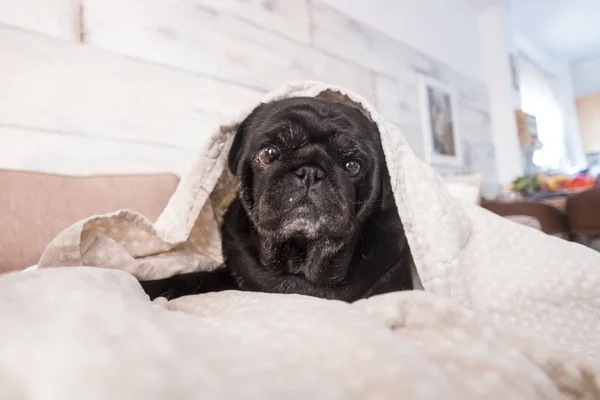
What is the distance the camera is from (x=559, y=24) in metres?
5.55

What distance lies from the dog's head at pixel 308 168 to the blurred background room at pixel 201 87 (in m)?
0.18

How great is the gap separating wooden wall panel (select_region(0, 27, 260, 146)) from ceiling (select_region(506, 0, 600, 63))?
470cm

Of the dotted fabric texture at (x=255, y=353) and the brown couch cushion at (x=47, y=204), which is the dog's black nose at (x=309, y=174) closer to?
the dotted fabric texture at (x=255, y=353)

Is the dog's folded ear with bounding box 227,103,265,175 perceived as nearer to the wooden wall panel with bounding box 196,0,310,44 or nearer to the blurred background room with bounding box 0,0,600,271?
the blurred background room with bounding box 0,0,600,271

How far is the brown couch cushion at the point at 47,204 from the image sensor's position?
1.16 metres

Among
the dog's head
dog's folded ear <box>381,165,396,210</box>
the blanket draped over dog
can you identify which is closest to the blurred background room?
the dog's head

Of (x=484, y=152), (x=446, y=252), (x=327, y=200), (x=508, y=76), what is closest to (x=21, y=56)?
(x=327, y=200)

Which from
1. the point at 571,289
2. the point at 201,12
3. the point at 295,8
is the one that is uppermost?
the point at 295,8

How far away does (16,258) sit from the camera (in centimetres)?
114

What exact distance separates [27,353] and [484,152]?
15.6 feet

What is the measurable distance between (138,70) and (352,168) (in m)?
1.15

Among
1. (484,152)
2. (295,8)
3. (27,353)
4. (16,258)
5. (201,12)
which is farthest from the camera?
(484,152)

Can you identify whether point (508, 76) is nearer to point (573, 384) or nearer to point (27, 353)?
point (573, 384)

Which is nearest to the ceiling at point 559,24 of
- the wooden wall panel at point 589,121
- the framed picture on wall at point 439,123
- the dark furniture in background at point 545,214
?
the wooden wall panel at point 589,121
